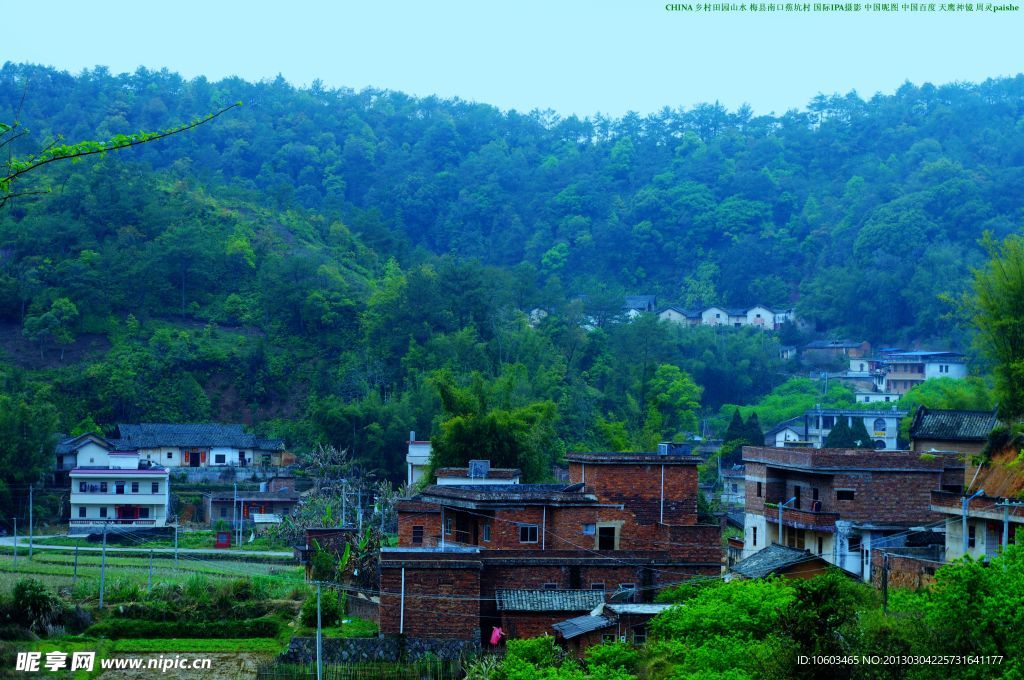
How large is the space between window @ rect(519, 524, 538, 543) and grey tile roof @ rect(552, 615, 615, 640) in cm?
455

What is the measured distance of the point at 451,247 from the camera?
104438 mm

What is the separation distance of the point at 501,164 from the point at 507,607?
3714 inches

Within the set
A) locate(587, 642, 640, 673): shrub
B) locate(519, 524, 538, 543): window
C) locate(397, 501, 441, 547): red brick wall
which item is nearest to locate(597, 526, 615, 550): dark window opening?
locate(519, 524, 538, 543): window

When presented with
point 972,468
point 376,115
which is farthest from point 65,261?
point 376,115

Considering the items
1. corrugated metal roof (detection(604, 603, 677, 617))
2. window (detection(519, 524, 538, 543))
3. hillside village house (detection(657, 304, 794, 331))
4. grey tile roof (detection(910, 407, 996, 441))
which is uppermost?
hillside village house (detection(657, 304, 794, 331))

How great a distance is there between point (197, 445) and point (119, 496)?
7.09 meters

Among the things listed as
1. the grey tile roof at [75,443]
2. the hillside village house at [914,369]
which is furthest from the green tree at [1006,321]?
the hillside village house at [914,369]

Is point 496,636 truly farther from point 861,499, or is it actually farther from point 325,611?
point 861,499

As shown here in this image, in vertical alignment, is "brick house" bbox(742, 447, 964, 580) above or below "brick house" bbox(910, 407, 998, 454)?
below

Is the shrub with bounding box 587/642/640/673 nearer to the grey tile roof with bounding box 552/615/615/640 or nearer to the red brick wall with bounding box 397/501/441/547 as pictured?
the grey tile roof with bounding box 552/615/615/640

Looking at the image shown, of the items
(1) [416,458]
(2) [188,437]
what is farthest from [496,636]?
(2) [188,437]

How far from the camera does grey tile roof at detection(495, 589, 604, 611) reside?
23.7 meters

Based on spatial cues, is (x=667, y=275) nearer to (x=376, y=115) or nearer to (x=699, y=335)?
(x=699, y=335)

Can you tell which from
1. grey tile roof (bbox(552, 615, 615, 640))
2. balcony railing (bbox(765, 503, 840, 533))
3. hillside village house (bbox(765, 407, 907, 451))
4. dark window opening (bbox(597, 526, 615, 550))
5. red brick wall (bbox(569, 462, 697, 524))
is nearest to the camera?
grey tile roof (bbox(552, 615, 615, 640))
